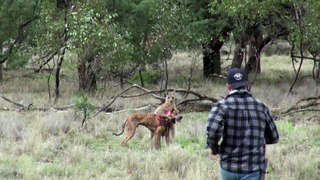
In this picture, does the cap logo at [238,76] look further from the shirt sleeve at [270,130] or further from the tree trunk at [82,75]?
the tree trunk at [82,75]

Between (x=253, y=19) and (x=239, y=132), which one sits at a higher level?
(x=253, y=19)

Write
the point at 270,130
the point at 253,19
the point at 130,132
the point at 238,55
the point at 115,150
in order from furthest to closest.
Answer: the point at 238,55
the point at 253,19
the point at 130,132
the point at 115,150
the point at 270,130

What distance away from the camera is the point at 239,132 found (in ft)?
16.5

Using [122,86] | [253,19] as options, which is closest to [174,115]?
[253,19]

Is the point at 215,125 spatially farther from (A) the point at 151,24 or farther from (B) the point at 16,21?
(B) the point at 16,21

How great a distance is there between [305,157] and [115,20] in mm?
11864

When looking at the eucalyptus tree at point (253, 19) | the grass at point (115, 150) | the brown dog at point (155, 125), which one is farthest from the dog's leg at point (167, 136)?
the eucalyptus tree at point (253, 19)

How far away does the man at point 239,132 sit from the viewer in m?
5.00

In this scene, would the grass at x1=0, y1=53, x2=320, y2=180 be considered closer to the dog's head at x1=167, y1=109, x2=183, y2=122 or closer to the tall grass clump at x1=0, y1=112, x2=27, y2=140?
the tall grass clump at x1=0, y1=112, x2=27, y2=140

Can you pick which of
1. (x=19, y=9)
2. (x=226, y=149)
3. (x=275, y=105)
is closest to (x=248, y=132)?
(x=226, y=149)

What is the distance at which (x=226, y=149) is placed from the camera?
5090mm

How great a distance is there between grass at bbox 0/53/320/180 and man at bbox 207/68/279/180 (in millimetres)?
2816

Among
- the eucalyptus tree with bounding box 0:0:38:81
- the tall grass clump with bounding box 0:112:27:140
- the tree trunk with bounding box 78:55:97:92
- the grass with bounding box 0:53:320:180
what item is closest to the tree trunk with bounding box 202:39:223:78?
the tree trunk with bounding box 78:55:97:92

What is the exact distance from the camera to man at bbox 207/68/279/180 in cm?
500
